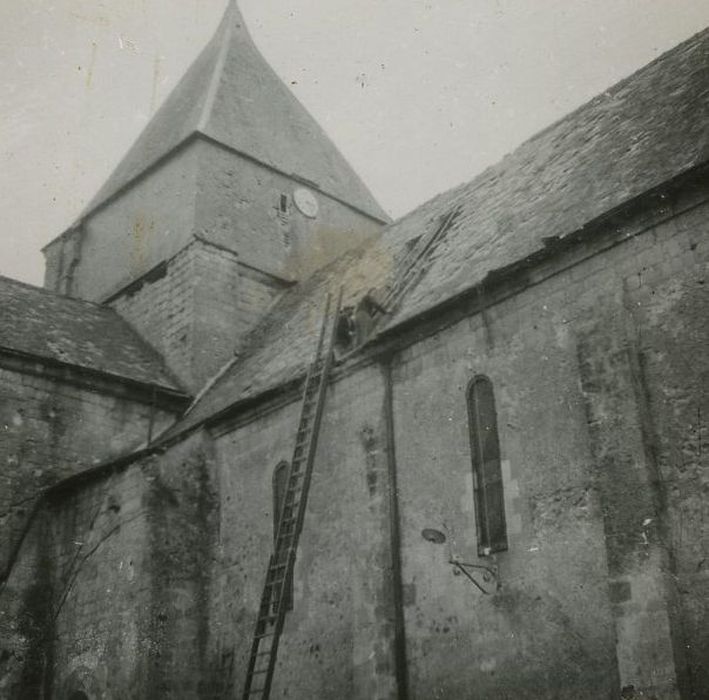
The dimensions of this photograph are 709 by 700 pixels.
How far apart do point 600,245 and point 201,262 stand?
1102 centimetres

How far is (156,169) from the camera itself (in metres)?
Answer: 22.1

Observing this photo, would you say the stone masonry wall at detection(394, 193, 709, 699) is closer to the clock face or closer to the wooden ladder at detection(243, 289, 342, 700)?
the wooden ladder at detection(243, 289, 342, 700)

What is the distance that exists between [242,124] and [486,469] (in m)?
14.2

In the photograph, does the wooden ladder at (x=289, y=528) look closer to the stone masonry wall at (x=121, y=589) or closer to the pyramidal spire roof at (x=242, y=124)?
the stone masonry wall at (x=121, y=589)

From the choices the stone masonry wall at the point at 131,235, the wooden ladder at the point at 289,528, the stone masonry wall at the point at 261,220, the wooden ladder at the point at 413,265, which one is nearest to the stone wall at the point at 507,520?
the wooden ladder at the point at 289,528

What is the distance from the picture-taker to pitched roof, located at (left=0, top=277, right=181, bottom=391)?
17.1 metres

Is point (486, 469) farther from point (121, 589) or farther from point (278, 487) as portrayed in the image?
point (121, 589)

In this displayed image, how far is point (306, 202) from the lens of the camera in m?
22.6

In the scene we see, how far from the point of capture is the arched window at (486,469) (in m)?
10.5

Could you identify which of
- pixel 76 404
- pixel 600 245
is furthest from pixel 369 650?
pixel 76 404

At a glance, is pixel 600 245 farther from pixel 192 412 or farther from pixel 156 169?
pixel 156 169

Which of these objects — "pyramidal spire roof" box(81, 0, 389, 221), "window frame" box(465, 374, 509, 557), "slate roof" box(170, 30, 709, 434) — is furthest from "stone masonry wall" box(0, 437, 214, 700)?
"pyramidal spire roof" box(81, 0, 389, 221)

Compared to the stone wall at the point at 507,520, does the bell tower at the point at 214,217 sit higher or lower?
higher

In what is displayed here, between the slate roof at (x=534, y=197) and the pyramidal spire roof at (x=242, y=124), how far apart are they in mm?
5199
